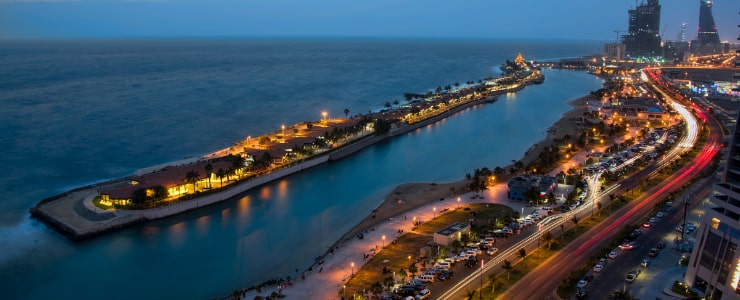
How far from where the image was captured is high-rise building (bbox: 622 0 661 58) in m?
89.1

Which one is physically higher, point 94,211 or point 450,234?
point 450,234

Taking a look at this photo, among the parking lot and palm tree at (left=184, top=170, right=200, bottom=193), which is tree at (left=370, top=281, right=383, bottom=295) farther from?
palm tree at (left=184, top=170, right=200, bottom=193)

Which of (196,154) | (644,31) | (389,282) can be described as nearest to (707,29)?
(644,31)

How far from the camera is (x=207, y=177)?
20.2 meters

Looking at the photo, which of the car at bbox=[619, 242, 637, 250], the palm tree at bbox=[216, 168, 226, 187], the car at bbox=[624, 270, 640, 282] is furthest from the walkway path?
the palm tree at bbox=[216, 168, 226, 187]

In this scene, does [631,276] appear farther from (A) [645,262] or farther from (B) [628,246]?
(B) [628,246]

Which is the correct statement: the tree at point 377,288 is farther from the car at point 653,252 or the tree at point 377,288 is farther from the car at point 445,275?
the car at point 653,252

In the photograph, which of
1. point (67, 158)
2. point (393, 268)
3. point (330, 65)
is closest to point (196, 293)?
point (393, 268)

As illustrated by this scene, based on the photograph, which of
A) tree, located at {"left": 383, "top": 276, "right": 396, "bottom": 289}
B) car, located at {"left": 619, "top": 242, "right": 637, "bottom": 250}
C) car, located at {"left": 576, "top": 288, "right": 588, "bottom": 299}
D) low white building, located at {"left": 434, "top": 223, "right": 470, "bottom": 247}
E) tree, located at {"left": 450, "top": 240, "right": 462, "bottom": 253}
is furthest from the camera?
low white building, located at {"left": 434, "top": 223, "right": 470, "bottom": 247}

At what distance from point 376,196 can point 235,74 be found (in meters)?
44.9

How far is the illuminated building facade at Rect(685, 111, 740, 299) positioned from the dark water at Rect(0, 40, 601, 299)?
9.00 m

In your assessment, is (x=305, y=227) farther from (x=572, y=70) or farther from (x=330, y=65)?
(x=572, y=70)

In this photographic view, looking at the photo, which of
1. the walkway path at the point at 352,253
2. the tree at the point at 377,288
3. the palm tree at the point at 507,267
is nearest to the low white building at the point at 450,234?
the walkway path at the point at 352,253

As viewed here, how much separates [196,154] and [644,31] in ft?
278
